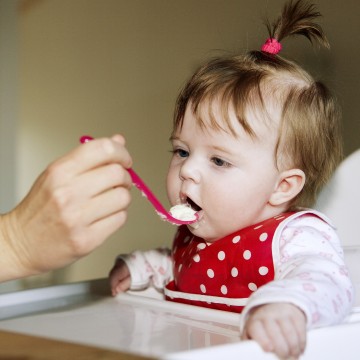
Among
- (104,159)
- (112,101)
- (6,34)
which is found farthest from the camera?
(6,34)

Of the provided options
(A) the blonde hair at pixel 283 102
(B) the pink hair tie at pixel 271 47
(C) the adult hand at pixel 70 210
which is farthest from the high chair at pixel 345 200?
(C) the adult hand at pixel 70 210

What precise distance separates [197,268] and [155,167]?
1.11 m

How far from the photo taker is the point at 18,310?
2.84ft

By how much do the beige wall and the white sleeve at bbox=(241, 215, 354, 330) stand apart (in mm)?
603

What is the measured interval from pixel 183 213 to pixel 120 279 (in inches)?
8.4

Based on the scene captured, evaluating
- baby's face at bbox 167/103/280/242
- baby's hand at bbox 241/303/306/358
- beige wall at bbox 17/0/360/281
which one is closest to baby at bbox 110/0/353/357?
baby's face at bbox 167/103/280/242

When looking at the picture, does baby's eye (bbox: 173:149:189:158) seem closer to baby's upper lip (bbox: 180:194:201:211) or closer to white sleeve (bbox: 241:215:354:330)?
baby's upper lip (bbox: 180:194:201:211)

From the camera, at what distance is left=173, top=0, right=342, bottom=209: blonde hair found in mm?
868

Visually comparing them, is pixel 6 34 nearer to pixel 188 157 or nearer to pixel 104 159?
pixel 188 157

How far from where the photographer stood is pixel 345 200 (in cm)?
112

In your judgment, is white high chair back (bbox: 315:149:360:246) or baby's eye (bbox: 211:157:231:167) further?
white high chair back (bbox: 315:149:360:246)

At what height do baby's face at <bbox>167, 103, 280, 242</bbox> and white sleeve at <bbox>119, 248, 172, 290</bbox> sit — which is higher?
baby's face at <bbox>167, 103, 280, 242</bbox>

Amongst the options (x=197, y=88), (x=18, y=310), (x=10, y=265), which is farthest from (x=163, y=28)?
(x=10, y=265)

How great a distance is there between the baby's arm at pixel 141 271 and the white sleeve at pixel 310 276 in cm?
29
